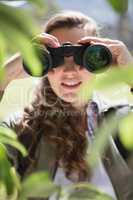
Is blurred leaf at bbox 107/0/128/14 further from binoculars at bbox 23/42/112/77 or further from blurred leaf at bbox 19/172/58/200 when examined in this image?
binoculars at bbox 23/42/112/77

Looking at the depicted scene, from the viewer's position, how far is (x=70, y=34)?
1.26 meters

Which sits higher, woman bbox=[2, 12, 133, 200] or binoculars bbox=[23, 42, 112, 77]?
binoculars bbox=[23, 42, 112, 77]

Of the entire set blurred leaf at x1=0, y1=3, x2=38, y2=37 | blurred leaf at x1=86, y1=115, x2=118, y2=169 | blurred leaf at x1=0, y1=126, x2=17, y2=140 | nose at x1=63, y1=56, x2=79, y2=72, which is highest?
blurred leaf at x1=0, y1=3, x2=38, y2=37

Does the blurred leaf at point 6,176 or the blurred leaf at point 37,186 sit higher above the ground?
the blurred leaf at point 6,176

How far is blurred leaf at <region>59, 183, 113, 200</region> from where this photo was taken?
39 cm

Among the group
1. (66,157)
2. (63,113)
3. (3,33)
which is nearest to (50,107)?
(63,113)

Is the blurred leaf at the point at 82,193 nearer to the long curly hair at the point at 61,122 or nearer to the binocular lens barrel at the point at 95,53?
the binocular lens barrel at the point at 95,53

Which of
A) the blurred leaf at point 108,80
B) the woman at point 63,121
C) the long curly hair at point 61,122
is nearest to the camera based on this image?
the blurred leaf at point 108,80

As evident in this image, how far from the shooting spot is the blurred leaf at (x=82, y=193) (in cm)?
39

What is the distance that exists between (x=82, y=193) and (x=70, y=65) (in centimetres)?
67

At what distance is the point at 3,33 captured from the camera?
0.24 meters

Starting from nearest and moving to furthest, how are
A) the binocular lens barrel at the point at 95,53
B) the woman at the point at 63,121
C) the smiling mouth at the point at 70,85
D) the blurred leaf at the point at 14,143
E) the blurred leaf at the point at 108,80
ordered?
the blurred leaf at the point at 108,80 → the blurred leaf at the point at 14,143 → the binocular lens barrel at the point at 95,53 → the smiling mouth at the point at 70,85 → the woman at the point at 63,121

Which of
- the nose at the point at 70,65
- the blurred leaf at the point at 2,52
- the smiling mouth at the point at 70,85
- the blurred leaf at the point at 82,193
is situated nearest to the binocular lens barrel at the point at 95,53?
the smiling mouth at the point at 70,85

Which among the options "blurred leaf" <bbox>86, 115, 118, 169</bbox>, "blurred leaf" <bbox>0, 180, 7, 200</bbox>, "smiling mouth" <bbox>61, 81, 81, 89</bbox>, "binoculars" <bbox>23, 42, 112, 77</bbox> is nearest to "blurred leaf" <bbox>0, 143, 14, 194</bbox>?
"blurred leaf" <bbox>0, 180, 7, 200</bbox>
